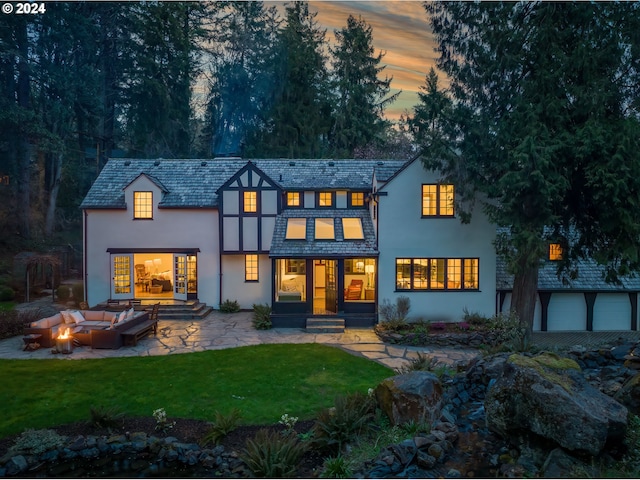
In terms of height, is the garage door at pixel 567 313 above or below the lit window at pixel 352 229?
below

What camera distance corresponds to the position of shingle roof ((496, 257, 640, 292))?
17547 millimetres

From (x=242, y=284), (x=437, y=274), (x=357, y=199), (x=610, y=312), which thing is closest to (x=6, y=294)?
(x=242, y=284)

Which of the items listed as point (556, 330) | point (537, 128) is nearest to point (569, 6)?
point (537, 128)

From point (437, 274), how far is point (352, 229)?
14.3ft

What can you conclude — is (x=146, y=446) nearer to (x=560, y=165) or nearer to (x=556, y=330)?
(x=560, y=165)

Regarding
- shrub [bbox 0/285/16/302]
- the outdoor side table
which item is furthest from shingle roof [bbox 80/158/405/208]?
the outdoor side table

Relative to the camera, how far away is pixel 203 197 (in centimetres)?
2078

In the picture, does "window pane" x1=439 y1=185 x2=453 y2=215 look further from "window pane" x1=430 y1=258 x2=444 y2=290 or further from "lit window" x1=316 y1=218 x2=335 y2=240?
"lit window" x1=316 y1=218 x2=335 y2=240

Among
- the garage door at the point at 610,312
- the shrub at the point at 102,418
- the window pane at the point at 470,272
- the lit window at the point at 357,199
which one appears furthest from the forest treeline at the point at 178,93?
the shrub at the point at 102,418

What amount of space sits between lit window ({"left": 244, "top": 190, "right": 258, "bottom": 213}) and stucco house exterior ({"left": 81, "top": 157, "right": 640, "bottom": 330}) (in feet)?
0.17

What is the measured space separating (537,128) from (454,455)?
10.8 meters

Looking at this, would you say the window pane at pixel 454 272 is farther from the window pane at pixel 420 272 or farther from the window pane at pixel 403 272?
the window pane at pixel 403 272

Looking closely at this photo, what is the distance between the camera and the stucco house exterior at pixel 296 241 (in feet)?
57.3

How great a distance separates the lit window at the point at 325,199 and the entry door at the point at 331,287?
3.47 metres
